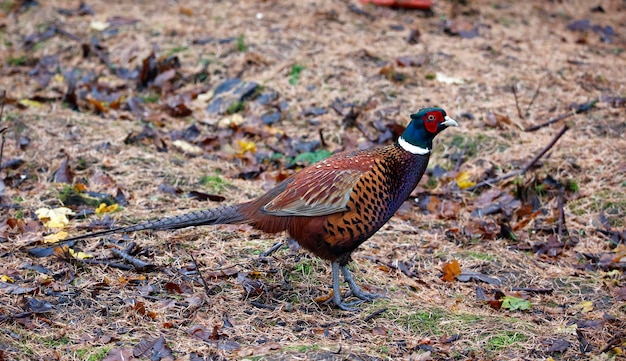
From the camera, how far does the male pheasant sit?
4375 mm

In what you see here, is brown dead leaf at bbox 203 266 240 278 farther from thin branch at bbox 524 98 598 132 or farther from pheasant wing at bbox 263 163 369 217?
thin branch at bbox 524 98 598 132

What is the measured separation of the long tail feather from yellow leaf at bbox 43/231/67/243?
1.65ft

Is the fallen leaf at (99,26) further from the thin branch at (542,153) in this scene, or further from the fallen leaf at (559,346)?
the fallen leaf at (559,346)

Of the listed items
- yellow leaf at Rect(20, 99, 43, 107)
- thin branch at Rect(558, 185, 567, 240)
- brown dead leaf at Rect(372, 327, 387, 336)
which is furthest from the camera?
yellow leaf at Rect(20, 99, 43, 107)

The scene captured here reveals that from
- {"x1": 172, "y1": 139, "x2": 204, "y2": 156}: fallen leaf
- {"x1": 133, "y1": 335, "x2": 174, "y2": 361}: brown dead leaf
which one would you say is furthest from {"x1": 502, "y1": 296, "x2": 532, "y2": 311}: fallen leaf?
→ {"x1": 172, "y1": 139, "x2": 204, "y2": 156}: fallen leaf

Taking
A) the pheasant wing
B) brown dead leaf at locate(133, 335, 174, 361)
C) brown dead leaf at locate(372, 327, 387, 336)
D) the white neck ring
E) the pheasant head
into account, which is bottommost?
brown dead leaf at locate(372, 327, 387, 336)

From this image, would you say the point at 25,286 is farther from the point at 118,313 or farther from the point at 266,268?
the point at 266,268

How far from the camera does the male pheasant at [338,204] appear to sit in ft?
14.4

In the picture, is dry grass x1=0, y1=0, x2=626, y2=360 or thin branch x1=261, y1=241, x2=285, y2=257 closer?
dry grass x1=0, y1=0, x2=626, y2=360

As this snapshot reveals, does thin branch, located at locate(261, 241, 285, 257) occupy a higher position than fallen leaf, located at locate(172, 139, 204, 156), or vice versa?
thin branch, located at locate(261, 241, 285, 257)

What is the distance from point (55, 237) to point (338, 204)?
1932 millimetres

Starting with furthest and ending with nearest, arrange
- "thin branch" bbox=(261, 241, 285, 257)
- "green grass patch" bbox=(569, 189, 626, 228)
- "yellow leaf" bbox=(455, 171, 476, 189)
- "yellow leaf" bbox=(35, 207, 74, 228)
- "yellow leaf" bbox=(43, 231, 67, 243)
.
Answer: "yellow leaf" bbox=(455, 171, 476, 189), "green grass patch" bbox=(569, 189, 626, 228), "yellow leaf" bbox=(35, 207, 74, 228), "thin branch" bbox=(261, 241, 285, 257), "yellow leaf" bbox=(43, 231, 67, 243)

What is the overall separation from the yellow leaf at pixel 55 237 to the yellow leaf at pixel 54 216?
199 millimetres

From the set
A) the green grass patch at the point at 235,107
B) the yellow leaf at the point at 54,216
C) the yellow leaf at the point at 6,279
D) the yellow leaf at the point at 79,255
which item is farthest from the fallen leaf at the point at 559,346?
the green grass patch at the point at 235,107
